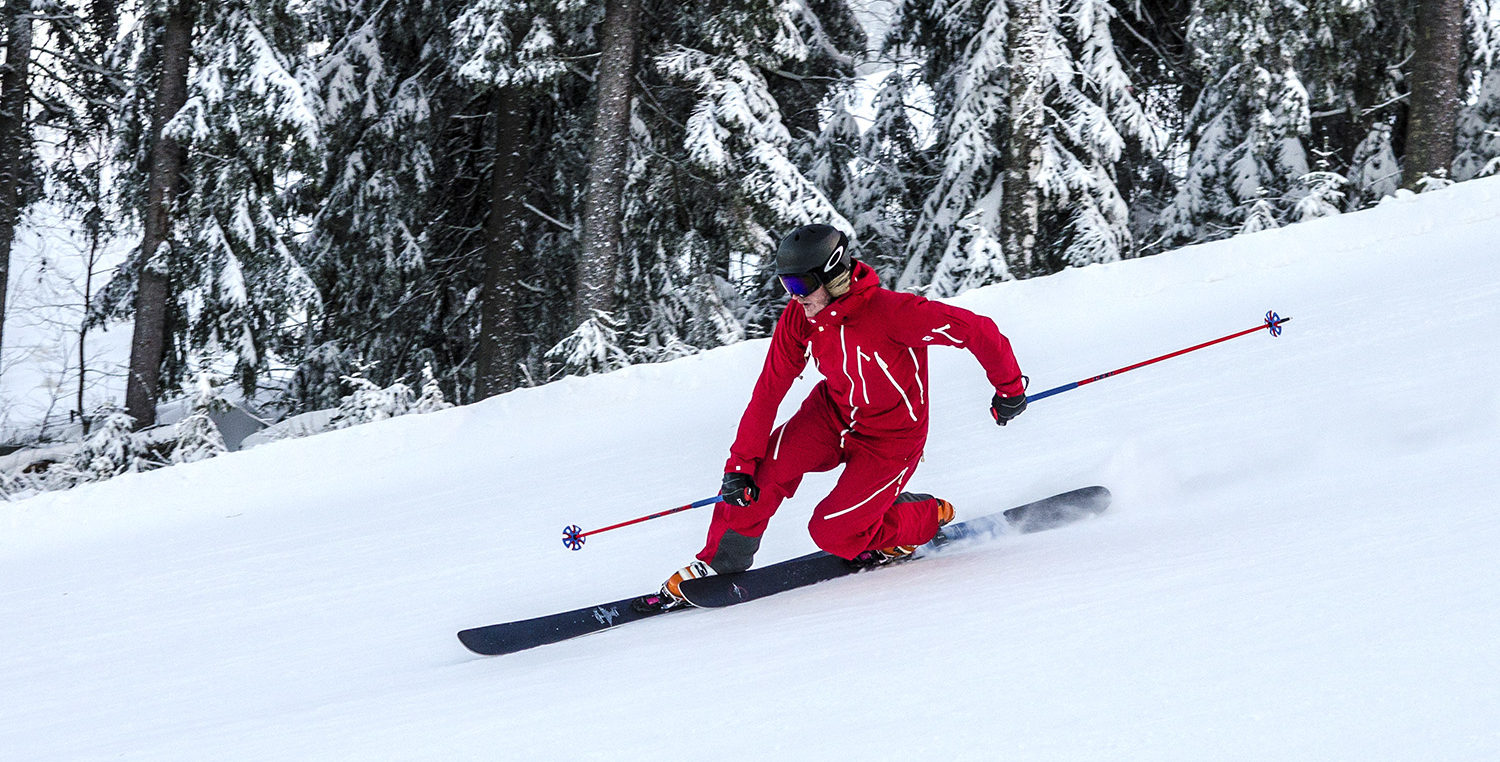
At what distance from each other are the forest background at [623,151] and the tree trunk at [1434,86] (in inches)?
0.9

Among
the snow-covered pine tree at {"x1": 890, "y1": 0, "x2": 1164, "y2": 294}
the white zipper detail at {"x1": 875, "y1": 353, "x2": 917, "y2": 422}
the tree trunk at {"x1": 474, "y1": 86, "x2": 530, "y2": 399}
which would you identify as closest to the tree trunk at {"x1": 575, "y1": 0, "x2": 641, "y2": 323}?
the tree trunk at {"x1": 474, "y1": 86, "x2": 530, "y2": 399}

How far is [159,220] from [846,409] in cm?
822

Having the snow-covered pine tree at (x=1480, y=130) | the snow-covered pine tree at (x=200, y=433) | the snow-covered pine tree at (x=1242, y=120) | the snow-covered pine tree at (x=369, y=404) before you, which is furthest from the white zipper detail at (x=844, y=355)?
the snow-covered pine tree at (x=1480, y=130)

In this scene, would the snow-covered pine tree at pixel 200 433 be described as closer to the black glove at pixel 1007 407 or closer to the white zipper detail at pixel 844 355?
the white zipper detail at pixel 844 355

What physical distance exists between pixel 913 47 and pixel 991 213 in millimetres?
2299

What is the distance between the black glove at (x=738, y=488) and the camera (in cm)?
397

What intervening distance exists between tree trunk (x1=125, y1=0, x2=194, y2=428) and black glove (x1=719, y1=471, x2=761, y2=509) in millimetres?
7786

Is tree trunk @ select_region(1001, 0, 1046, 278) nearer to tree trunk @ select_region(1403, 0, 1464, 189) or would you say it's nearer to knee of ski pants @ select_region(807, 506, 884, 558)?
tree trunk @ select_region(1403, 0, 1464, 189)

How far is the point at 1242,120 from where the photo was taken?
11.1 metres

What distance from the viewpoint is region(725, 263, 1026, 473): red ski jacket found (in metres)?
3.85

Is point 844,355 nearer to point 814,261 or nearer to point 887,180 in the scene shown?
point 814,261

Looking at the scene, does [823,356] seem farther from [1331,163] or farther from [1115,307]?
[1331,163]

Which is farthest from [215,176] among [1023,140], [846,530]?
[846,530]

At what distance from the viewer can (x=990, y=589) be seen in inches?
136
